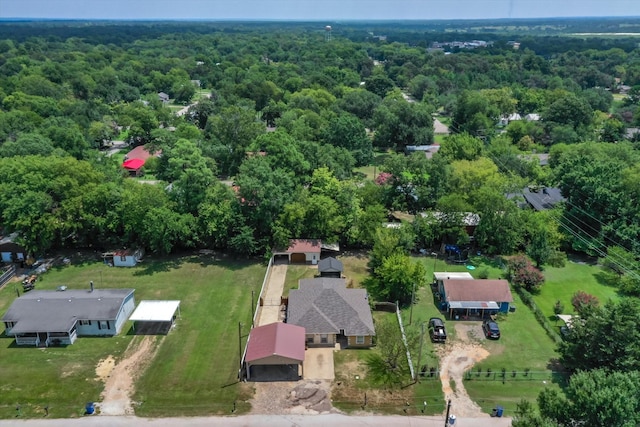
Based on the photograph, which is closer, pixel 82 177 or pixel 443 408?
pixel 443 408

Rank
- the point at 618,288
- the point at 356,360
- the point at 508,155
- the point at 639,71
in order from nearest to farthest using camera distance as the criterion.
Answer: the point at 356,360, the point at 618,288, the point at 508,155, the point at 639,71

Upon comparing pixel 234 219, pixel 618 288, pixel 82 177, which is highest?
pixel 82 177

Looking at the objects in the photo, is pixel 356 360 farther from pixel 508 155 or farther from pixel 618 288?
pixel 508 155

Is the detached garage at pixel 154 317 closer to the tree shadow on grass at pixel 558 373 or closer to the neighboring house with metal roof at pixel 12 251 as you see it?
the neighboring house with metal roof at pixel 12 251

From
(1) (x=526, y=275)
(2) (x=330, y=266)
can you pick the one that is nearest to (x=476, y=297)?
(1) (x=526, y=275)

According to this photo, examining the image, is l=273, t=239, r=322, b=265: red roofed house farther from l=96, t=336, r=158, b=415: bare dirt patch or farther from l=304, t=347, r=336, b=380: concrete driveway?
l=96, t=336, r=158, b=415: bare dirt patch

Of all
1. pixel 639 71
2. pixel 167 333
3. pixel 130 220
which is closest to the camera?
pixel 167 333

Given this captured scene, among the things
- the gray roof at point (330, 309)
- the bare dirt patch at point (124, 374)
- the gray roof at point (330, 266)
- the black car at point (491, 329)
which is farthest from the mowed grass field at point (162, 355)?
the black car at point (491, 329)

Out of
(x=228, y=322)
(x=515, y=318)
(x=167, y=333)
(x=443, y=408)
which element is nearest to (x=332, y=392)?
(x=443, y=408)
